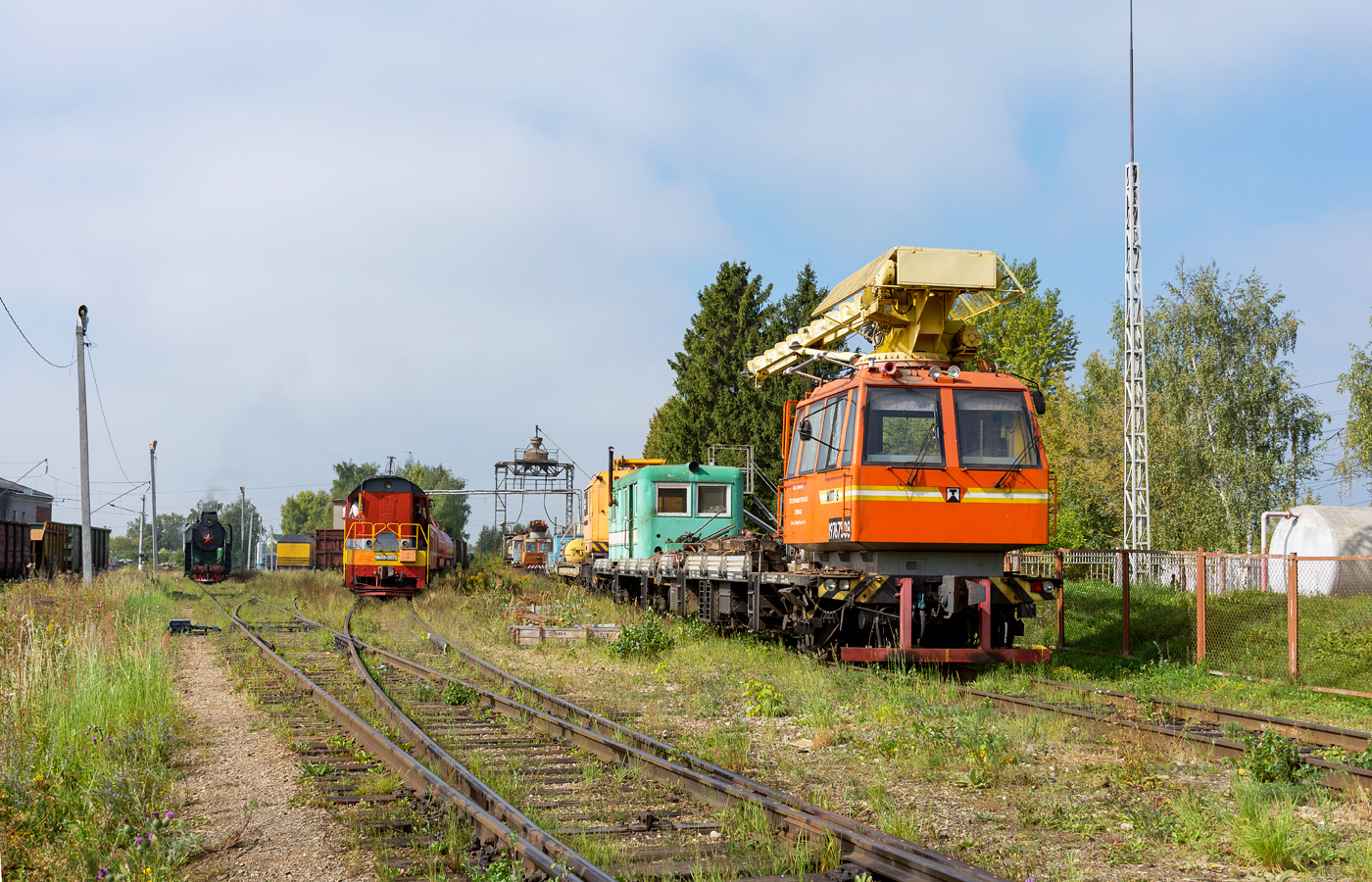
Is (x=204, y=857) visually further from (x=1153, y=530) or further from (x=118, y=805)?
(x=1153, y=530)

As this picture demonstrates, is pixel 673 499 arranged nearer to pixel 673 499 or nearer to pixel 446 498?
pixel 673 499

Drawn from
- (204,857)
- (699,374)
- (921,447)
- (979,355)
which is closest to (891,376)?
(921,447)

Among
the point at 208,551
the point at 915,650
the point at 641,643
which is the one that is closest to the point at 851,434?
the point at 915,650

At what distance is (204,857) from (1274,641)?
1353cm

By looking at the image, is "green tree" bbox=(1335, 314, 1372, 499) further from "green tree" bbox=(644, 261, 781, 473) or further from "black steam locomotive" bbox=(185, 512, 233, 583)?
"black steam locomotive" bbox=(185, 512, 233, 583)

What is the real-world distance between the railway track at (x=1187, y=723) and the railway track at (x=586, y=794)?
11.7 feet

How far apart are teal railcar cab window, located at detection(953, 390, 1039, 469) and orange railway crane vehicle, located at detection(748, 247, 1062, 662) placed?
0.05 feet

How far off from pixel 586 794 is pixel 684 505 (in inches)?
509

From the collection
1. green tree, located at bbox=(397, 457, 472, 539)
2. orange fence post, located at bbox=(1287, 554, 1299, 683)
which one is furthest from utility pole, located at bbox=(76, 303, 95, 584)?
green tree, located at bbox=(397, 457, 472, 539)

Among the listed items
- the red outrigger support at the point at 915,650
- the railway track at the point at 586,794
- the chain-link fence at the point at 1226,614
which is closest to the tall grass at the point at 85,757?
the railway track at the point at 586,794

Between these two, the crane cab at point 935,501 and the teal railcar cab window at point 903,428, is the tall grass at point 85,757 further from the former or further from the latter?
the teal railcar cab window at point 903,428

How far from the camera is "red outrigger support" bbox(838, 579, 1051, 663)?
11.0 metres

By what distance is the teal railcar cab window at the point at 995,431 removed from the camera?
37.2 ft

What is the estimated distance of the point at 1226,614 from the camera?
15.7 metres
